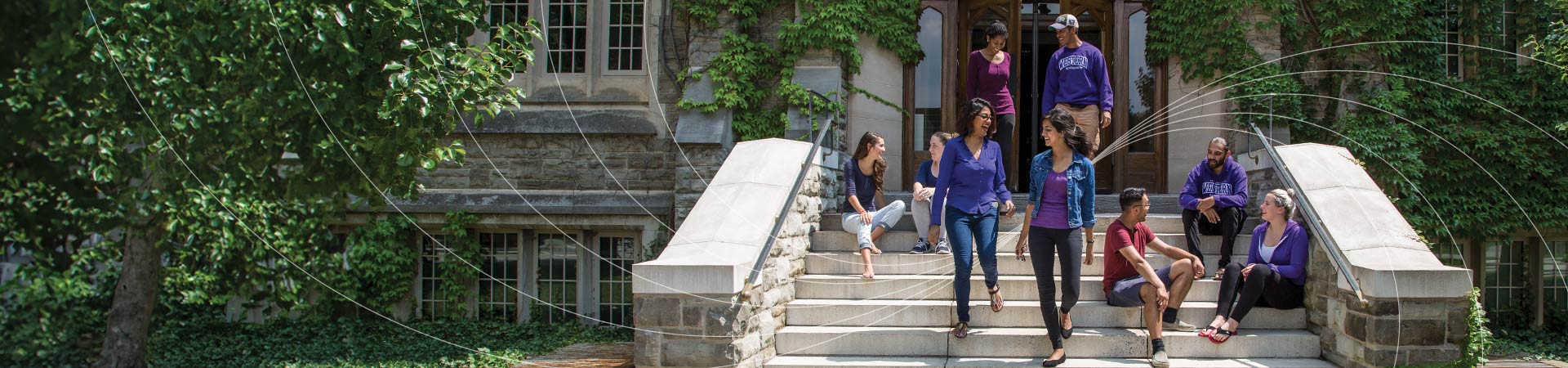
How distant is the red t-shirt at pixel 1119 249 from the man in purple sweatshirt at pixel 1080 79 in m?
1.44

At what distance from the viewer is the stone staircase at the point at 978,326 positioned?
6230mm

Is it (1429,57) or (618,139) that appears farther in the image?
(618,139)

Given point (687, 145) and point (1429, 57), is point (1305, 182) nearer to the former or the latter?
point (1429, 57)

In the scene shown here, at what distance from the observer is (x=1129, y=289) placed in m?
6.21

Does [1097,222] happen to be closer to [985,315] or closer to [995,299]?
[985,315]

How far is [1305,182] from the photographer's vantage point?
6832mm

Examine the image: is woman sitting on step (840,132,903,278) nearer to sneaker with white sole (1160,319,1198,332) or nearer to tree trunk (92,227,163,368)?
sneaker with white sole (1160,319,1198,332)

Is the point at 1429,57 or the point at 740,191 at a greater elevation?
the point at 1429,57

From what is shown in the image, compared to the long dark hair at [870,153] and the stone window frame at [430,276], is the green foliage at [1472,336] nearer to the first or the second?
the long dark hair at [870,153]

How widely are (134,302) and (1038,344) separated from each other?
4639 mm

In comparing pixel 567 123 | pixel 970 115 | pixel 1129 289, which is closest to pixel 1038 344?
pixel 1129 289

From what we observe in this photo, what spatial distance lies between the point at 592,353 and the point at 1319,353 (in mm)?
4563

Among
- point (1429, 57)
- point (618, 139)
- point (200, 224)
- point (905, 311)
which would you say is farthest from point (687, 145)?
point (1429, 57)

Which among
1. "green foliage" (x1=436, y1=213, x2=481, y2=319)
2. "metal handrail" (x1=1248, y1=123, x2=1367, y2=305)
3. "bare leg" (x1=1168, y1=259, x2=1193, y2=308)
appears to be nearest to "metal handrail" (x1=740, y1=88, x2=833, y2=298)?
"bare leg" (x1=1168, y1=259, x2=1193, y2=308)
